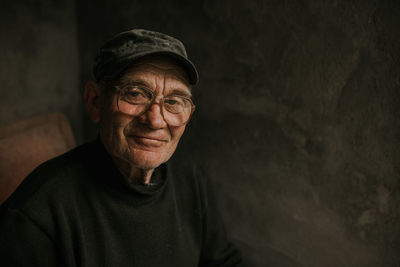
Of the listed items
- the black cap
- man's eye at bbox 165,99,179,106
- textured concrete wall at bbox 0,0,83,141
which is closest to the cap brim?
the black cap

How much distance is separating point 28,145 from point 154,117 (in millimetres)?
944

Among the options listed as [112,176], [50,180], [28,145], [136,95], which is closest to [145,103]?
[136,95]

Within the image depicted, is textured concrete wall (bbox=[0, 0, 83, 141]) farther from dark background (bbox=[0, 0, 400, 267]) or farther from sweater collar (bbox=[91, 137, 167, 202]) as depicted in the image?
sweater collar (bbox=[91, 137, 167, 202])

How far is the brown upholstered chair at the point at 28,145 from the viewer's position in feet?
4.71

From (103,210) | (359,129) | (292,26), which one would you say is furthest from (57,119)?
(359,129)

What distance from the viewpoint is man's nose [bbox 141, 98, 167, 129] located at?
1023 mm

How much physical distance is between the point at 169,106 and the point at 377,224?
1.01 meters

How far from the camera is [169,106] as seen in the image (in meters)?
1.08

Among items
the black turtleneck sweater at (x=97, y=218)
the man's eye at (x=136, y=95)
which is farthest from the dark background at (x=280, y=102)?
the man's eye at (x=136, y=95)

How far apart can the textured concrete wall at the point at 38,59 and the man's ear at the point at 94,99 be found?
888 millimetres

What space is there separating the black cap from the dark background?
541mm

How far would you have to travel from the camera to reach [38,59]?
1.84m

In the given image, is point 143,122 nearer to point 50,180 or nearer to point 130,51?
point 130,51

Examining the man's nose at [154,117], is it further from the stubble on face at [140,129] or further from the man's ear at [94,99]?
the man's ear at [94,99]
